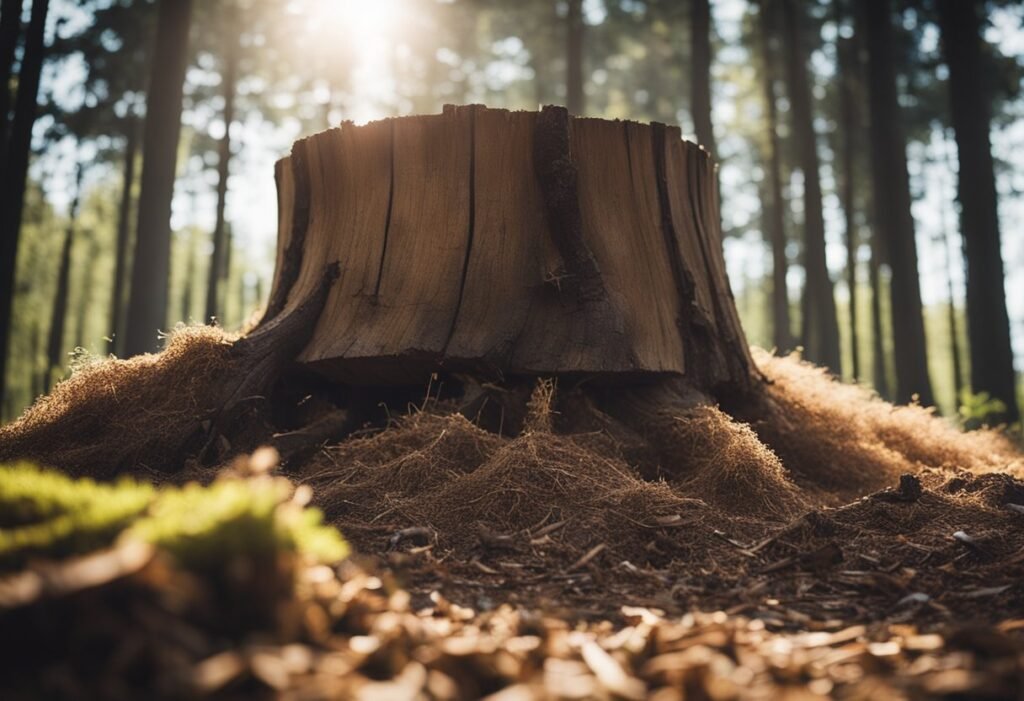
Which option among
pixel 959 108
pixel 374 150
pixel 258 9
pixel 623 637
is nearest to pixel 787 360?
pixel 374 150

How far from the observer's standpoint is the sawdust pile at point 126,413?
4266 millimetres

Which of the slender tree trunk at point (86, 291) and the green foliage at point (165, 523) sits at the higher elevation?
the slender tree trunk at point (86, 291)

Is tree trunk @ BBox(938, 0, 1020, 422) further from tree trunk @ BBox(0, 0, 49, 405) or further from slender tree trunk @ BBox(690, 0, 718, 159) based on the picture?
tree trunk @ BBox(0, 0, 49, 405)

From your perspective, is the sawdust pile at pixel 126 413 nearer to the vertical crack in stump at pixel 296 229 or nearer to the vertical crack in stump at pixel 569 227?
the vertical crack in stump at pixel 296 229

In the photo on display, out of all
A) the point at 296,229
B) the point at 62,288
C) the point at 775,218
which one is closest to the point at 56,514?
the point at 296,229

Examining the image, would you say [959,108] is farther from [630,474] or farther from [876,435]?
[630,474]

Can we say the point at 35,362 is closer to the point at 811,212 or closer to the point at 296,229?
the point at 811,212

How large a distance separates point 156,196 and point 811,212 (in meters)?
11.8

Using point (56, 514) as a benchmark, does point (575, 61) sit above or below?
above

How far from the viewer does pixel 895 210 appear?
12242 mm

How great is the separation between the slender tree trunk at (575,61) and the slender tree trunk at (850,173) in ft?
22.6

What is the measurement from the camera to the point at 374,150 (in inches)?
208

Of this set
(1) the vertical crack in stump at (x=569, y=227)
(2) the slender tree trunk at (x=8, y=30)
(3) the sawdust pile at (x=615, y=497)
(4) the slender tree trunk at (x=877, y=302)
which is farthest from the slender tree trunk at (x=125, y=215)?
(4) the slender tree trunk at (x=877, y=302)

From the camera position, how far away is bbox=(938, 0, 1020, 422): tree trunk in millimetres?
10547
